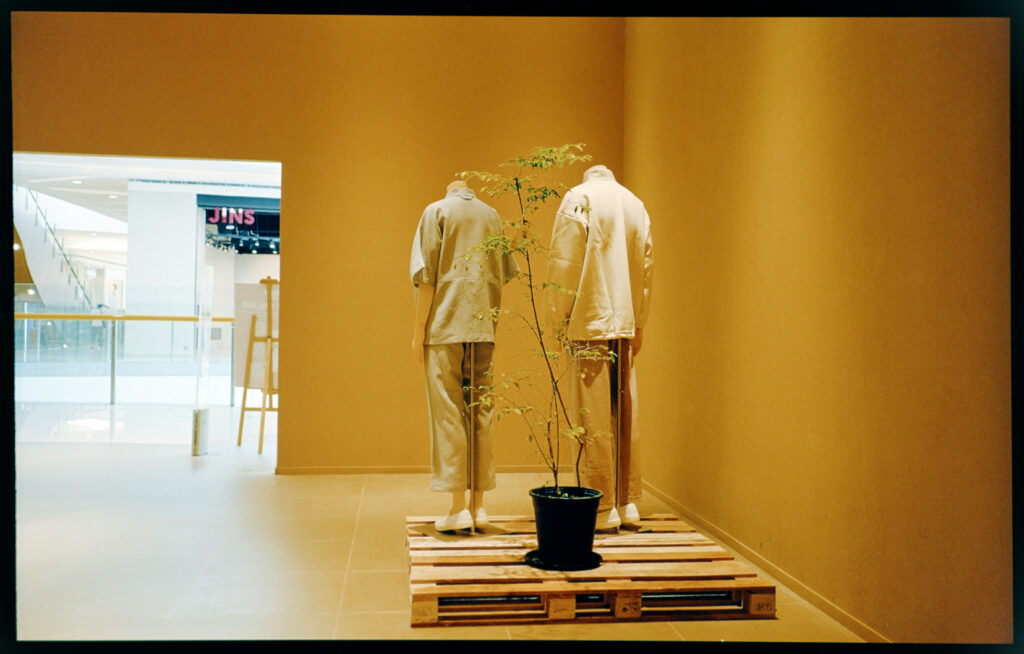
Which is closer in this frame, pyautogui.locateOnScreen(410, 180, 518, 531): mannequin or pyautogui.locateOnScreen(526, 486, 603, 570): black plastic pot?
pyautogui.locateOnScreen(526, 486, 603, 570): black plastic pot

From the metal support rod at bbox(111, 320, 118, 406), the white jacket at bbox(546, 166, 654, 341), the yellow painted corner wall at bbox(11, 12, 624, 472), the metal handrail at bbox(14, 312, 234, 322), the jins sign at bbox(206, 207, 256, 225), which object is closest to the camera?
the white jacket at bbox(546, 166, 654, 341)

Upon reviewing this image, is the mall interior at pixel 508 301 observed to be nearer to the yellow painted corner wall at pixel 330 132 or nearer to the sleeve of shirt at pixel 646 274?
the yellow painted corner wall at pixel 330 132

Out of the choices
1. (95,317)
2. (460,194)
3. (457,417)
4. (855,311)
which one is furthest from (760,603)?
(95,317)

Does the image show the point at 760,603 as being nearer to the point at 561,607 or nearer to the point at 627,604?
the point at 627,604

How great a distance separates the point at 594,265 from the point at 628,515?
1042mm

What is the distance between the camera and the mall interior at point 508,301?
6.69ft

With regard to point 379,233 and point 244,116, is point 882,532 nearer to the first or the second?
point 379,233

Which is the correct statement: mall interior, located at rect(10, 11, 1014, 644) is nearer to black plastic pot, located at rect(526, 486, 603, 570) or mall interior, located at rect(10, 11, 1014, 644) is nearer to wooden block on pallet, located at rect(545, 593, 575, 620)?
wooden block on pallet, located at rect(545, 593, 575, 620)

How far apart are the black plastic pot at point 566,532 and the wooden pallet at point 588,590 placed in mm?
46

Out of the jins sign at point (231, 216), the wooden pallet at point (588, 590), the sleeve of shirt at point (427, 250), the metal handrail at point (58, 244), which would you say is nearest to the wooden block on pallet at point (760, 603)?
the wooden pallet at point (588, 590)

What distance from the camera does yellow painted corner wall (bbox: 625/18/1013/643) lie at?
1882mm

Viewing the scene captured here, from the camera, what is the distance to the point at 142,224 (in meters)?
6.19

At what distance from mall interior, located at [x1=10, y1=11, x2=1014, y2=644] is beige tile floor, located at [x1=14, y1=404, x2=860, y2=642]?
0.02m

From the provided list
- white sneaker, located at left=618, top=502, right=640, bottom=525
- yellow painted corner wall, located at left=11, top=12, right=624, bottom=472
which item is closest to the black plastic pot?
white sneaker, located at left=618, top=502, right=640, bottom=525
